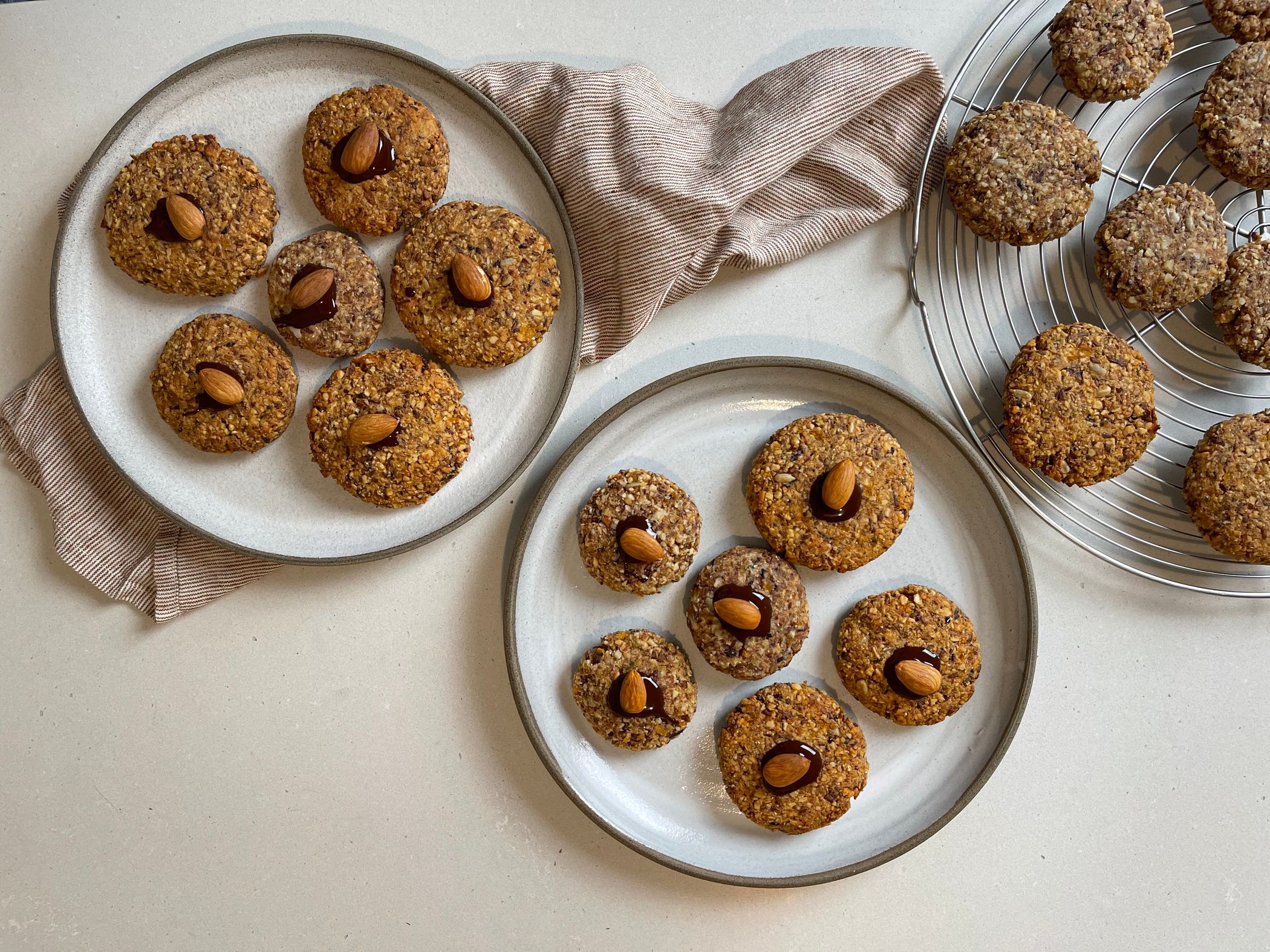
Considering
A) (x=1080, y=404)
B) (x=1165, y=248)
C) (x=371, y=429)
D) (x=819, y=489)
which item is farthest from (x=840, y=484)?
(x=371, y=429)

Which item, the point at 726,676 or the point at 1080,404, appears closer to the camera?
the point at 1080,404

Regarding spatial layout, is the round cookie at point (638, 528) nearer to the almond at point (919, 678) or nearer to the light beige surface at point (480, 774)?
the light beige surface at point (480, 774)

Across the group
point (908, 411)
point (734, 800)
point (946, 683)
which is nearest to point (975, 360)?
point (908, 411)

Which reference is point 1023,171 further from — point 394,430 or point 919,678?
point 394,430

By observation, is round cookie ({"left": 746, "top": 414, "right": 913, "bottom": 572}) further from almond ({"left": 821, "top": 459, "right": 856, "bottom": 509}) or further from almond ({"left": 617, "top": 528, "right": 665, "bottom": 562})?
almond ({"left": 617, "top": 528, "right": 665, "bottom": 562})

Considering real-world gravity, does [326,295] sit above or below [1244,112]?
below

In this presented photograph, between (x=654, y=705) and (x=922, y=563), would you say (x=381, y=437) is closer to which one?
(x=654, y=705)

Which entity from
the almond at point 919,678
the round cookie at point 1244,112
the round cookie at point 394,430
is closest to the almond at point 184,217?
the round cookie at point 394,430
